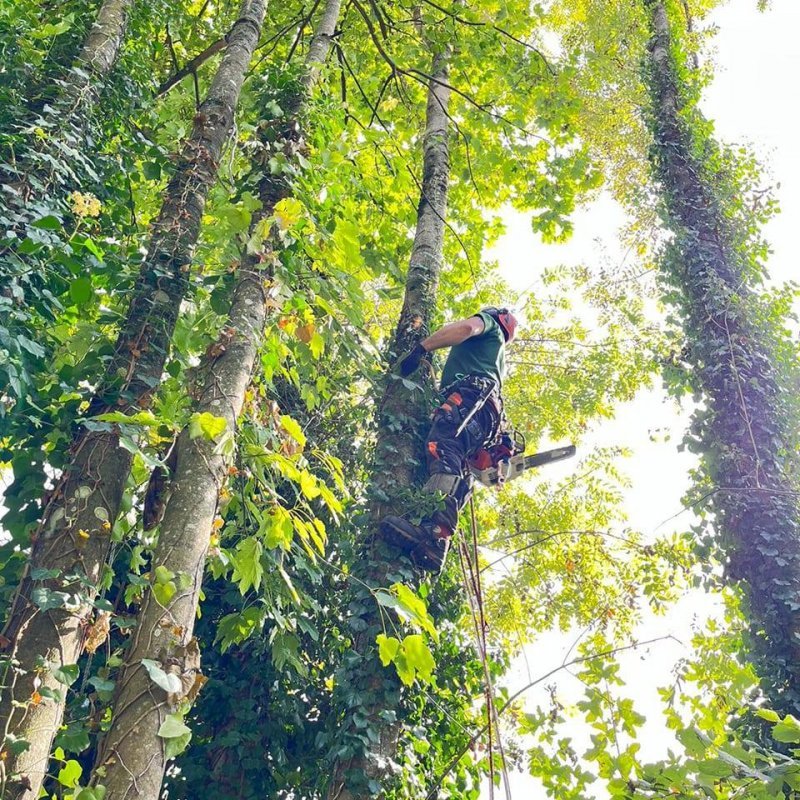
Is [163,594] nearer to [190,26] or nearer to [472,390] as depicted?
[472,390]

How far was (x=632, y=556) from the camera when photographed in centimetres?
835

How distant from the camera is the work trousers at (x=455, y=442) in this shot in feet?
15.0

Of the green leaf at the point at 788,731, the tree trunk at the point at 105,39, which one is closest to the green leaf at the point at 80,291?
the tree trunk at the point at 105,39

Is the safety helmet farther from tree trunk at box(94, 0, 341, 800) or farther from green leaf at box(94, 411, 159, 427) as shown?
green leaf at box(94, 411, 159, 427)

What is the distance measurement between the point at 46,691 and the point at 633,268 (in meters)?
11.1

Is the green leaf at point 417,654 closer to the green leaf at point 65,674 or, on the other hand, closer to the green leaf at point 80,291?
the green leaf at point 65,674

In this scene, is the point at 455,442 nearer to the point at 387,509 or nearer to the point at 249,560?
the point at 387,509

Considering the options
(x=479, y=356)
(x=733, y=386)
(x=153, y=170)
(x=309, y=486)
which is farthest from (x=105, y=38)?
(x=733, y=386)

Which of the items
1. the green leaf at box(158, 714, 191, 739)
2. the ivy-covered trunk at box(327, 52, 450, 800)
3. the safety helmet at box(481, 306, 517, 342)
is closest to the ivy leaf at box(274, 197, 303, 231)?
the ivy-covered trunk at box(327, 52, 450, 800)

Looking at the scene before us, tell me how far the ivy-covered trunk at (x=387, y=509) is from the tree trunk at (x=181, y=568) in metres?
0.63

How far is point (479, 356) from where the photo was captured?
17.8 feet

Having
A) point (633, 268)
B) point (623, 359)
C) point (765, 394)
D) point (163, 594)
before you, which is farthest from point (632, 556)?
point (163, 594)

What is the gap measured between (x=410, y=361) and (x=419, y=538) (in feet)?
4.60

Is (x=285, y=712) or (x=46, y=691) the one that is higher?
(x=285, y=712)
